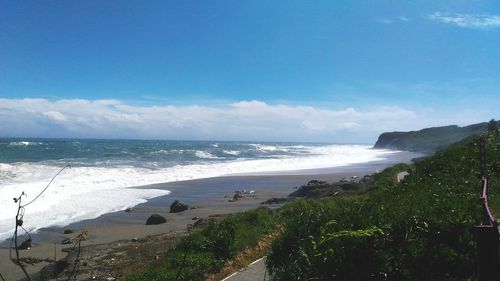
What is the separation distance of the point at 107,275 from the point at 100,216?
27.6 ft

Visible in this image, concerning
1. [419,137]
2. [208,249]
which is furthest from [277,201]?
[419,137]

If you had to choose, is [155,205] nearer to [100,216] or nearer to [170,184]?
[100,216]

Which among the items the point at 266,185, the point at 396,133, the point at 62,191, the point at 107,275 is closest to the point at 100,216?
the point at 62,191

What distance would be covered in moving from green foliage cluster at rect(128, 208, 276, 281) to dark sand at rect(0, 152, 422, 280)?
63.2 inches

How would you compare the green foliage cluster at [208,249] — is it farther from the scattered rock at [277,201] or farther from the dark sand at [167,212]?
the scattered rock at [277,201]

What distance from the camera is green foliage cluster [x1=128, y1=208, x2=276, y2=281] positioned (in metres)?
8.75

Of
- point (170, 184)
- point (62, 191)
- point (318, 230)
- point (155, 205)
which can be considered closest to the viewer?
point (318, 230)

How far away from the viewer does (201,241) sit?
10.1 metres

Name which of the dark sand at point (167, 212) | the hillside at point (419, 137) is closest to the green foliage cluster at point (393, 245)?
the dark sand at point (167, 212)

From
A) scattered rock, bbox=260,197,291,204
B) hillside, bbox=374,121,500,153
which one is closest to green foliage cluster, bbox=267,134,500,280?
scattered rock, bbox=260,197,291,204

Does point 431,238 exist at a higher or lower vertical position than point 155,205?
higher

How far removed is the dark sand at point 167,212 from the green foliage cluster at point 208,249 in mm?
1606

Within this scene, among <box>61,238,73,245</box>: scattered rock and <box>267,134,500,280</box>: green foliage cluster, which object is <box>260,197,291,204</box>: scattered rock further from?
<box>267,134,500,280</box>: green foliage cluster

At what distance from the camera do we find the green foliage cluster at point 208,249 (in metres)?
8.75
